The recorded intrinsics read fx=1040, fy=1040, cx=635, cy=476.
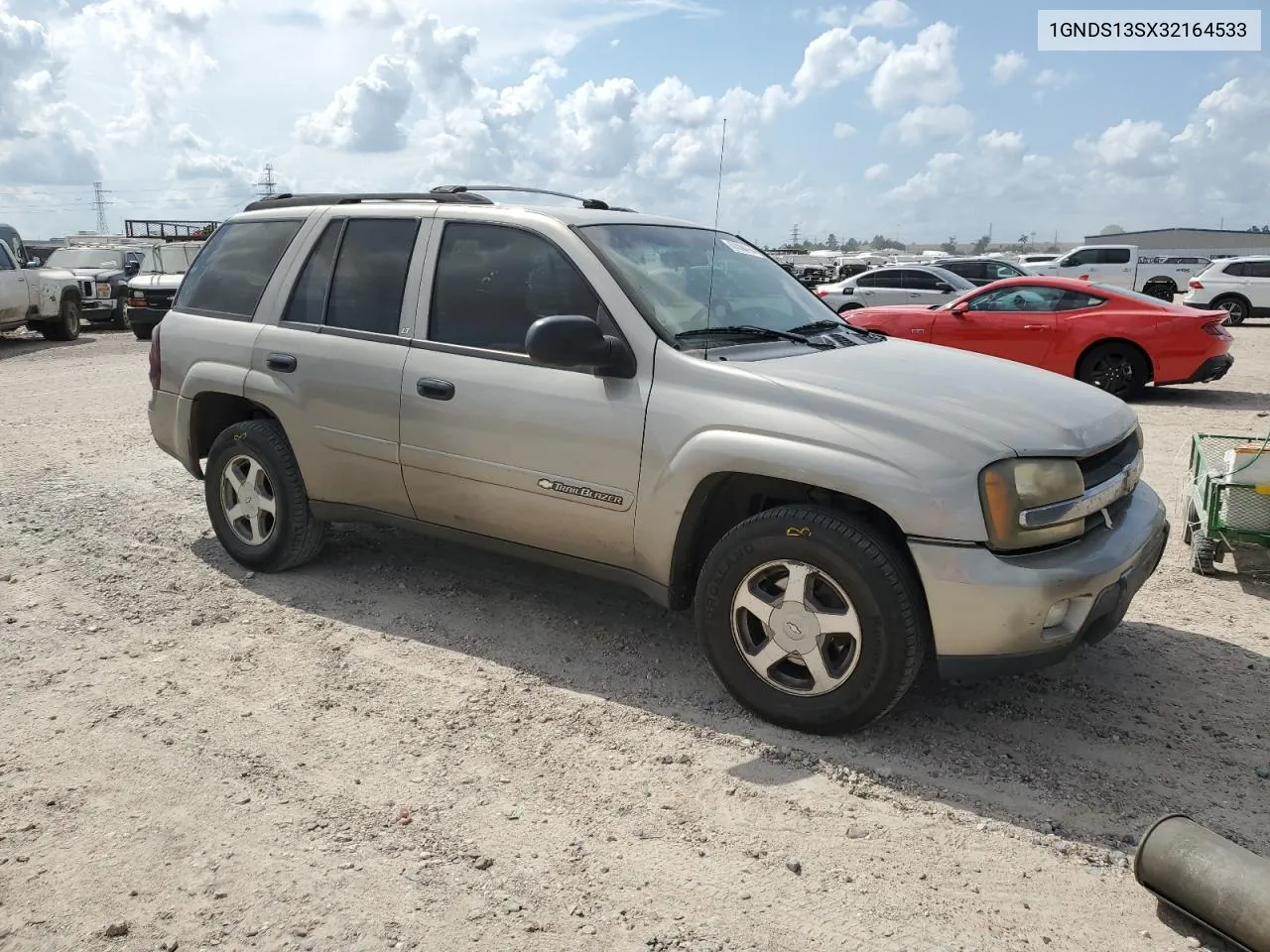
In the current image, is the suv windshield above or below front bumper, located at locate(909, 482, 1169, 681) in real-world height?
above

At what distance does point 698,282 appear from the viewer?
4391mm

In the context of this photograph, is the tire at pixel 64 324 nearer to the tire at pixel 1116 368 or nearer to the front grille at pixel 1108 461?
the tire at pixel 1116 368

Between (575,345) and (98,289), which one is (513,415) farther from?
(98,289)

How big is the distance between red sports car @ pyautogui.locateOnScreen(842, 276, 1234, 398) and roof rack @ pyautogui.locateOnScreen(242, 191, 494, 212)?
772 centimetres

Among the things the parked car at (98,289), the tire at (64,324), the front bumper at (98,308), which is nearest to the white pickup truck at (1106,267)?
the parked car at (98,289)

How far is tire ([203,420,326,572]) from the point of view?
504 cm

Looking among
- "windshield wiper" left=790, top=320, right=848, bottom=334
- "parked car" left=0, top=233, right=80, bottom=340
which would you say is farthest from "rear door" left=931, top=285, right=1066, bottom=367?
"parked car" left=0, top=233, right=80, bottom=340

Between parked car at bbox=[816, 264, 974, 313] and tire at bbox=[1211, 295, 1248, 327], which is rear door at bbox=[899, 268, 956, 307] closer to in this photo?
parked car at bbox=[816, 264, 974, 313]

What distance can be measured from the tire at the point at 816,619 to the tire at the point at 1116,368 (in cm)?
896

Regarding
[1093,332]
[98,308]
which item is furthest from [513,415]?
[98,308]

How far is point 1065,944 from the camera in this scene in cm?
260

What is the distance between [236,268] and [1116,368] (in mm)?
9539

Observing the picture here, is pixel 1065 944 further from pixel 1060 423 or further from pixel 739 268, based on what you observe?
pixel 739 268

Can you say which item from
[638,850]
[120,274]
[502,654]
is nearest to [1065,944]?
[638,850]
